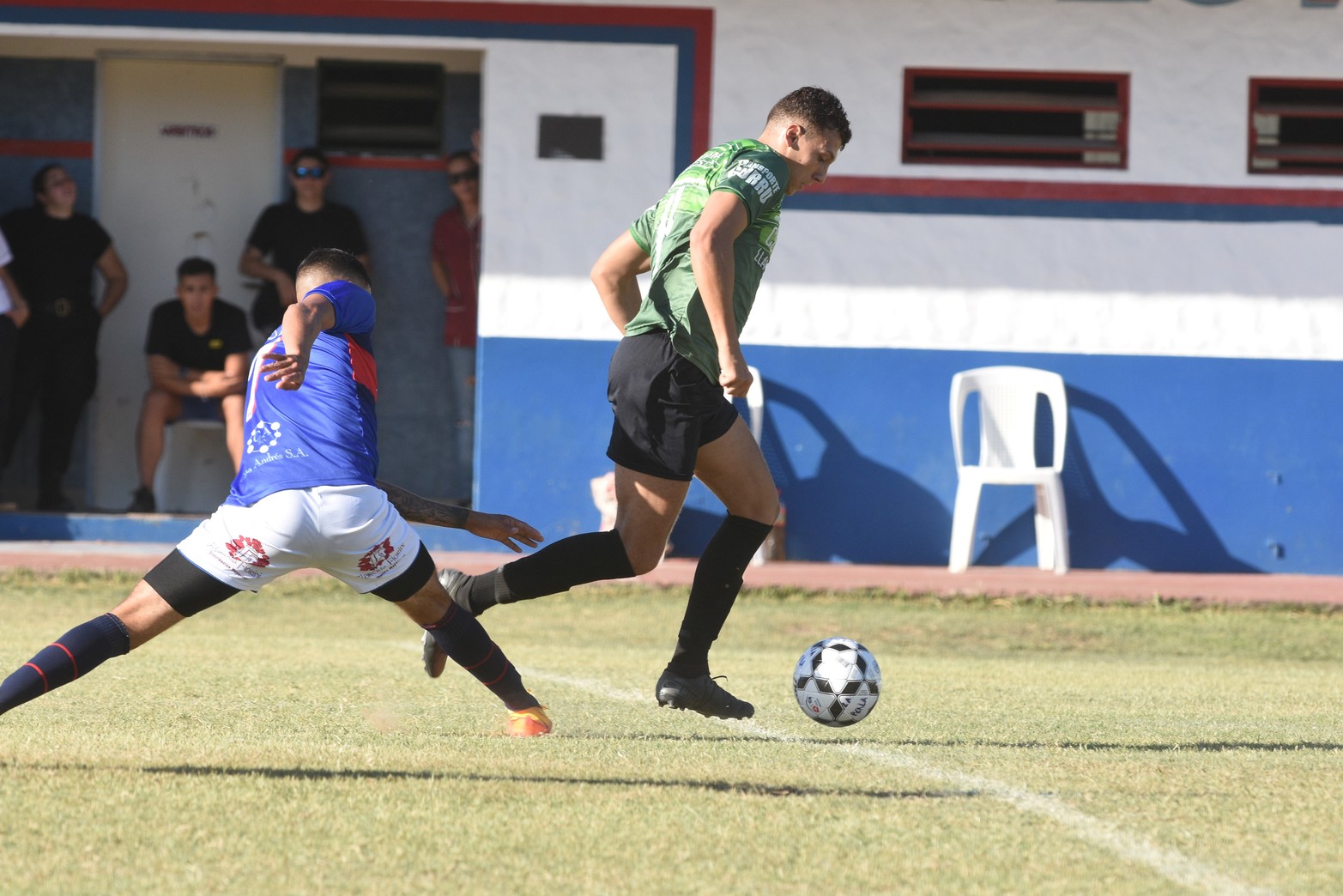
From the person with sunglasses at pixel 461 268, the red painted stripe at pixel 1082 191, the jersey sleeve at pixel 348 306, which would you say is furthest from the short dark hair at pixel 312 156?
the jersey sleeve at pixel 348 306

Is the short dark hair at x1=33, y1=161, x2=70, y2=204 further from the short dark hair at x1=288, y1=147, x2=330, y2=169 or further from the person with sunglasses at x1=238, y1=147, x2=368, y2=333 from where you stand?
the short dark hair at x1=288, y1=147, x2=330, y2=169

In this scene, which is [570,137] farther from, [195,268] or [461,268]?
[195,268]

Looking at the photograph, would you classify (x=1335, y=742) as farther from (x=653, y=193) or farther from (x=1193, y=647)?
(x=653, y=193)

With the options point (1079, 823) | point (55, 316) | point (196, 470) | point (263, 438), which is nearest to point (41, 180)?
point (55, 316)

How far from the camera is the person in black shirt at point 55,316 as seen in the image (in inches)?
464

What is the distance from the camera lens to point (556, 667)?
305 inches

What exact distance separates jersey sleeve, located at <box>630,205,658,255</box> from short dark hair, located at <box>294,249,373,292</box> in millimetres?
1143

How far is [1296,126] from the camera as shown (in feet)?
40.2

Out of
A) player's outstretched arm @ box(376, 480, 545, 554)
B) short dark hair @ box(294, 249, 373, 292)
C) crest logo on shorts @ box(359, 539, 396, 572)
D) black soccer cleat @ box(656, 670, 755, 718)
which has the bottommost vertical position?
black soccer cleat @ box(656, 670, 755, 718)

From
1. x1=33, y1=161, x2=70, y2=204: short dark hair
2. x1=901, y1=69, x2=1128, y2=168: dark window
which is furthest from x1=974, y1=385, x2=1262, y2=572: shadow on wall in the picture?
x1=33, y1=161, x2=70, y2=204: short dark hair

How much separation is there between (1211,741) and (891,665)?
117 inches

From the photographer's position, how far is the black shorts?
5516 mm

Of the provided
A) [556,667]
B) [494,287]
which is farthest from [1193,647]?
[494,287]

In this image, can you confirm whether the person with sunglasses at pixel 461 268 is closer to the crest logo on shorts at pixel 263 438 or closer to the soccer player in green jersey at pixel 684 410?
the soccer player in green jersey at pixel 684 410
